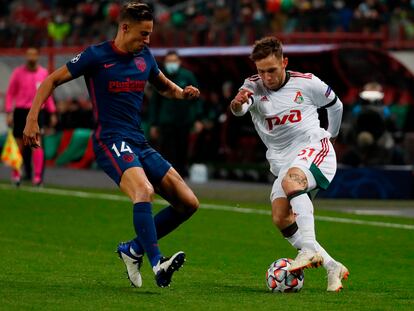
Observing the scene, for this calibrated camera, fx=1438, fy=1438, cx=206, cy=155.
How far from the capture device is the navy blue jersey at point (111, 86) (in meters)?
10.7

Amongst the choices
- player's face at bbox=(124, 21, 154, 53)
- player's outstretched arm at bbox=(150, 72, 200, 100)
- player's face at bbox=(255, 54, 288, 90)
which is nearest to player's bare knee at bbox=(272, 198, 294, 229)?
player's face at bbox=(255, 54, 288, 90)

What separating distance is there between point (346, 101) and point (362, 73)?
2.02ft

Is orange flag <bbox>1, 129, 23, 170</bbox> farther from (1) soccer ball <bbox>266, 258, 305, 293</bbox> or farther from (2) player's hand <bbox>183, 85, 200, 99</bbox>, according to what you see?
(1) soccer ball <bbox>266, 258, 305, 293</bbox>

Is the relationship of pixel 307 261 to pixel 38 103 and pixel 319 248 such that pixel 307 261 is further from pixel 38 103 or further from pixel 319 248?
Answer: pixel 38 103

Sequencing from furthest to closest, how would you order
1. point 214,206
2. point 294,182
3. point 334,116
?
point 214,206 < point 334,116 < point 294,182

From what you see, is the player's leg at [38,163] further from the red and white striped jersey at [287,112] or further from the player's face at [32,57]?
the red and white striped jersey at [287,112]

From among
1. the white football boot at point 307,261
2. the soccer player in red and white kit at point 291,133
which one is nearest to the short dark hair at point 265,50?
the soccer player in red and white kit at point 291,133

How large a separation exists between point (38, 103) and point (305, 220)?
7.04 ft

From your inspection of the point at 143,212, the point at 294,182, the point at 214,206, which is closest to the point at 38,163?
the point at 214,206

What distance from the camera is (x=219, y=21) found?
34.3m

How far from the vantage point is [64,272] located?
11.9 metres

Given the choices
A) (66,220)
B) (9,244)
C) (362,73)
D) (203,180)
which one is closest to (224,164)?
(203,180)

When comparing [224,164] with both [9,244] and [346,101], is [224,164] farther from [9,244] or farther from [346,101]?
[9,244]

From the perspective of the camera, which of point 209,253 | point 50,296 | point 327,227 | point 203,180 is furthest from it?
point 203,180
